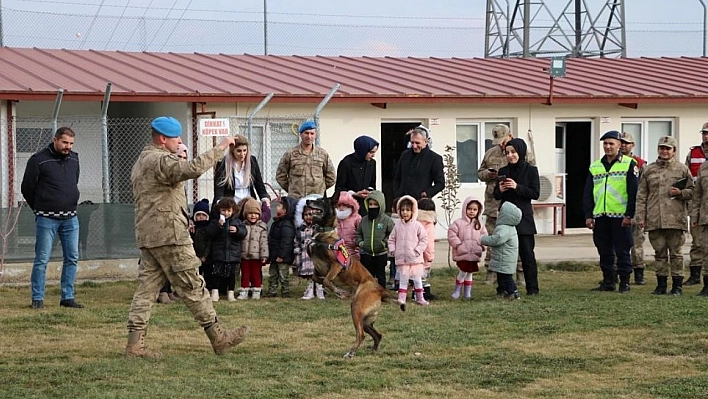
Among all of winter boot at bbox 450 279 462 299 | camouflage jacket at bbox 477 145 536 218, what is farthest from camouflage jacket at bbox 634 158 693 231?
winter boot at bbox 450 279 462 299

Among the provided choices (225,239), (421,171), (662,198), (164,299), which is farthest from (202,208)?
(662,198)

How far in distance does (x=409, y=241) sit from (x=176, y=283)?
11.7 feet

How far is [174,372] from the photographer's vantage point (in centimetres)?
803

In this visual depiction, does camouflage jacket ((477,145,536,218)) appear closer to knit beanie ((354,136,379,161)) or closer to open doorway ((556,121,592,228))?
knit beanie ((354,136,379,161))

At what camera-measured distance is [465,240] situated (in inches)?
481

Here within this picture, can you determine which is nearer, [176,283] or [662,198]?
[176,283]

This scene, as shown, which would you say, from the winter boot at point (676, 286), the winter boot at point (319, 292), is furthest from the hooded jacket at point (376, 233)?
the winter boot at point (676, 286)

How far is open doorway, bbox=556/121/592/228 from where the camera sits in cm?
2094

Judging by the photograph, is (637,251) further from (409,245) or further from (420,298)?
(409,245)

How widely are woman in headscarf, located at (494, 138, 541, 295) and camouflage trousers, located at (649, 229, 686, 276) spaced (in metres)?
1.39

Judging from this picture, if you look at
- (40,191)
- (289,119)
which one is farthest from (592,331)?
(289,119)

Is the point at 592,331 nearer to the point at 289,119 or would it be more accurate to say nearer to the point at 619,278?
the point at 619,278

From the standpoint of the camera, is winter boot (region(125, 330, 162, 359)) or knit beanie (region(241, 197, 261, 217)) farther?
knit beanie (region(241, 197, 261, 217))

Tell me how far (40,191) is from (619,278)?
658 centimetres
